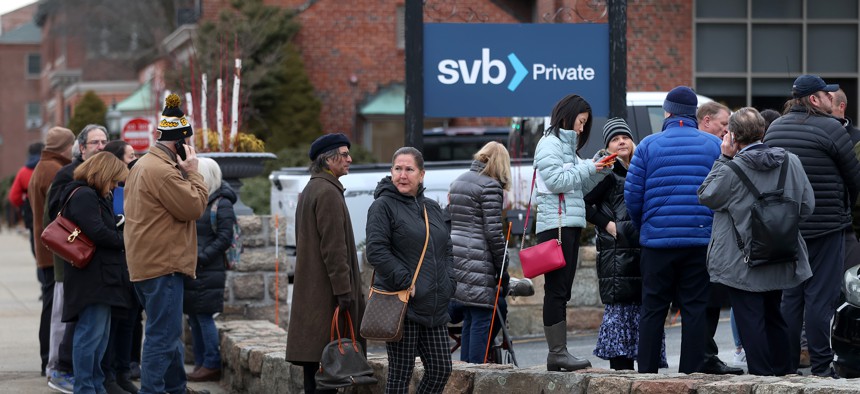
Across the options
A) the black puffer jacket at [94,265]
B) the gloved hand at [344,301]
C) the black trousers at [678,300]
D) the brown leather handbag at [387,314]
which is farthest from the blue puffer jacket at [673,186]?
the black puffer jacket at [94,265]

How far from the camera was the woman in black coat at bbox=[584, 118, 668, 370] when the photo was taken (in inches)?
323

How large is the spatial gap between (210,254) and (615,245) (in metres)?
3.23

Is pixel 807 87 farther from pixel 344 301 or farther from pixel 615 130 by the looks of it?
pixel 344 301

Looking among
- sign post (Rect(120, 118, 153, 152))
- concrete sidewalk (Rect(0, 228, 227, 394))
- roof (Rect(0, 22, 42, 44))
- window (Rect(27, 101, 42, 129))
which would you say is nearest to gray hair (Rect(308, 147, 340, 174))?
concrete sidewalk (Rect(0, 228, 227, 394))

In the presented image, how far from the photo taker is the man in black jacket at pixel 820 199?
26.3 feet

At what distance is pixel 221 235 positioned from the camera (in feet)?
32.7

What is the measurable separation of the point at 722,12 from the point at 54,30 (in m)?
47.7

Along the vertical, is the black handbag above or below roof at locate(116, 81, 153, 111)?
→ below

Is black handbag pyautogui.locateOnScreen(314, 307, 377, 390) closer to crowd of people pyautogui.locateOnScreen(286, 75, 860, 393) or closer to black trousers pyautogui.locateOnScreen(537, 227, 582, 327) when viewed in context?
crowd of people pyautogui.locateOnScreen(286, 75, 860, 393)

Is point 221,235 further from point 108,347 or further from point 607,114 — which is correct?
point 607,114

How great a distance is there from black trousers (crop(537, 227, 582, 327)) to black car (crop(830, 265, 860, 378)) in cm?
156

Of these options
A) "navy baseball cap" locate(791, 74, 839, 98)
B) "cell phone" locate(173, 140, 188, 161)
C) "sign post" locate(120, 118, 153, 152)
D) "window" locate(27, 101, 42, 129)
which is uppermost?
"window" locate(27, 101, 42, 129)

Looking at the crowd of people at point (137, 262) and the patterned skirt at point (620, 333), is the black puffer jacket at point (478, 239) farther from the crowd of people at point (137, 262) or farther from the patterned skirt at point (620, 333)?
the crowd of people at point (137, 262)

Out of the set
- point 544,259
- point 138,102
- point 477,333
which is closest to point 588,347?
point 477,333
